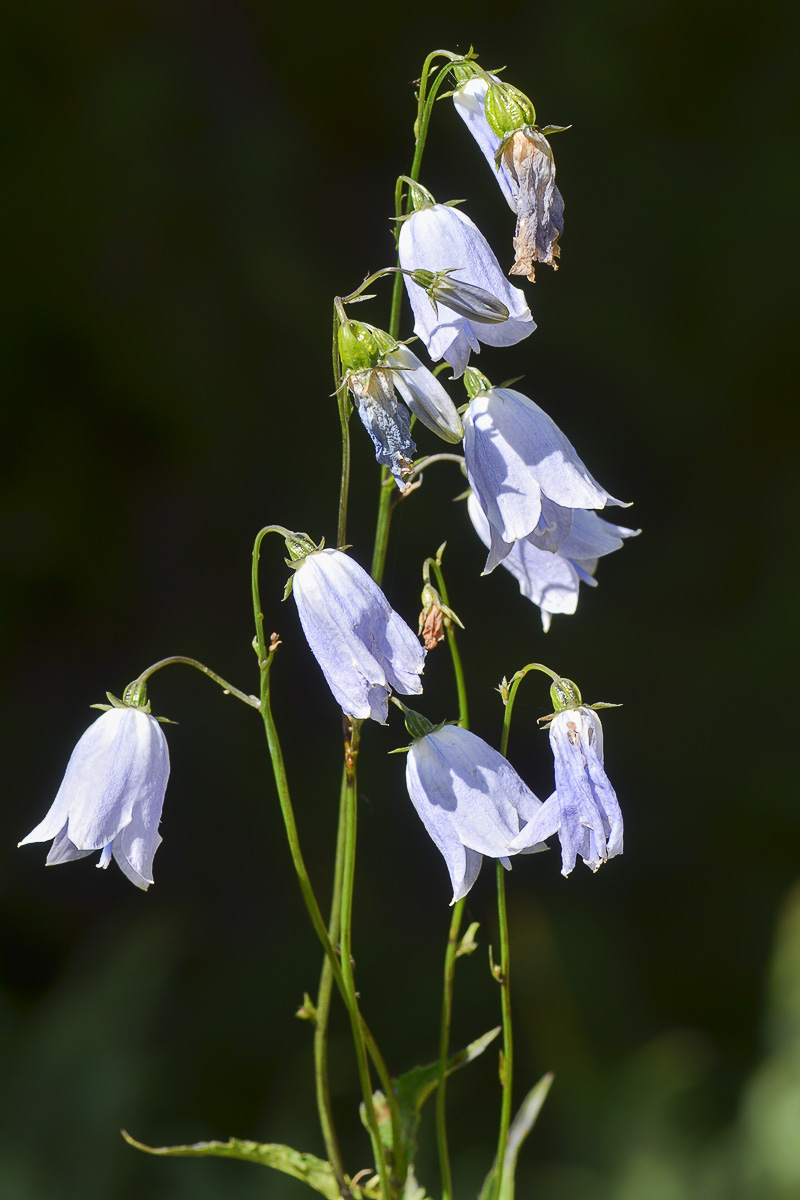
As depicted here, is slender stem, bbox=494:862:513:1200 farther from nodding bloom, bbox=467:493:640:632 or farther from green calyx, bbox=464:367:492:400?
green calyx, bbox=464:367:492:400

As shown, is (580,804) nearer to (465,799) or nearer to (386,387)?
(465,799)

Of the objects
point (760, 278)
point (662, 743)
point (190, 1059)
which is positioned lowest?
point (190, 1059)

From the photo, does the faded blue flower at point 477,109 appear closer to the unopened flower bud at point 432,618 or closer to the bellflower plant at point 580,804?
the unopened flower bud at point 432,618

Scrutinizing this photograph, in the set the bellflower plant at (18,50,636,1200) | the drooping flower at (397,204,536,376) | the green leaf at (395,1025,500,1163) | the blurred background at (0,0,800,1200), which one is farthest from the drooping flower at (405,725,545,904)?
the blurred background at (0,0,800,1200)

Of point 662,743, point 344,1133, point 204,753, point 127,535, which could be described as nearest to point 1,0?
point 127,535

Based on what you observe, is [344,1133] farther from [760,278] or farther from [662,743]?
[760,278]

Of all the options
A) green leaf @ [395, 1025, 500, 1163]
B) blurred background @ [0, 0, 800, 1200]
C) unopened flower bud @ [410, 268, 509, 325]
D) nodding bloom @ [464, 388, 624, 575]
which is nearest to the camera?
unopened flower bud @ [410, 268, 509, 325]
